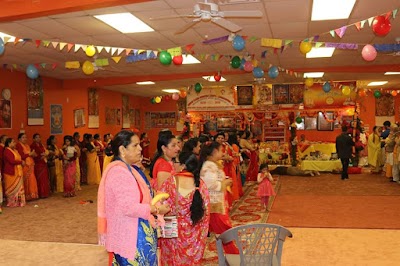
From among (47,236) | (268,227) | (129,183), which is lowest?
(47,236)

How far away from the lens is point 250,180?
10.3 m

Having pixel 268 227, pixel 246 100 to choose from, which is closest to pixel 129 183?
pixel 268 227

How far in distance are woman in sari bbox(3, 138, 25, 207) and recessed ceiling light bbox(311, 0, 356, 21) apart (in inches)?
233

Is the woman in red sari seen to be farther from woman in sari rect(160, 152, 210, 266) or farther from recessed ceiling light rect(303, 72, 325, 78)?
recessed ceiling light rect(303, 72, 325, 78)

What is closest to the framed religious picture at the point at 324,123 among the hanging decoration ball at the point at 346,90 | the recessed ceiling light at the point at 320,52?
the hanging decoration ball at the point at 346,90

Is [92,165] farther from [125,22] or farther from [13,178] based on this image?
[125,22]

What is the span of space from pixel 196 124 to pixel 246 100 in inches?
86.7

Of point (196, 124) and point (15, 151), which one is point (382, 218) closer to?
point (15, 151)

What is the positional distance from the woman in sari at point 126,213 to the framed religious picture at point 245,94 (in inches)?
424

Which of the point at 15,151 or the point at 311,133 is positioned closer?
the point at 15,151

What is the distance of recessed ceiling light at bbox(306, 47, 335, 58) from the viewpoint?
320 inches

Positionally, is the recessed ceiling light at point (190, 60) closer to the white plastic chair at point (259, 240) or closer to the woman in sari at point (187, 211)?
the woman in sari at point (187, 211)

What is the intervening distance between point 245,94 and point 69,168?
627 cm

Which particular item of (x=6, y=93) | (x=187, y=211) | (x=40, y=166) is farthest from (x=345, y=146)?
(x=6, y=93)
